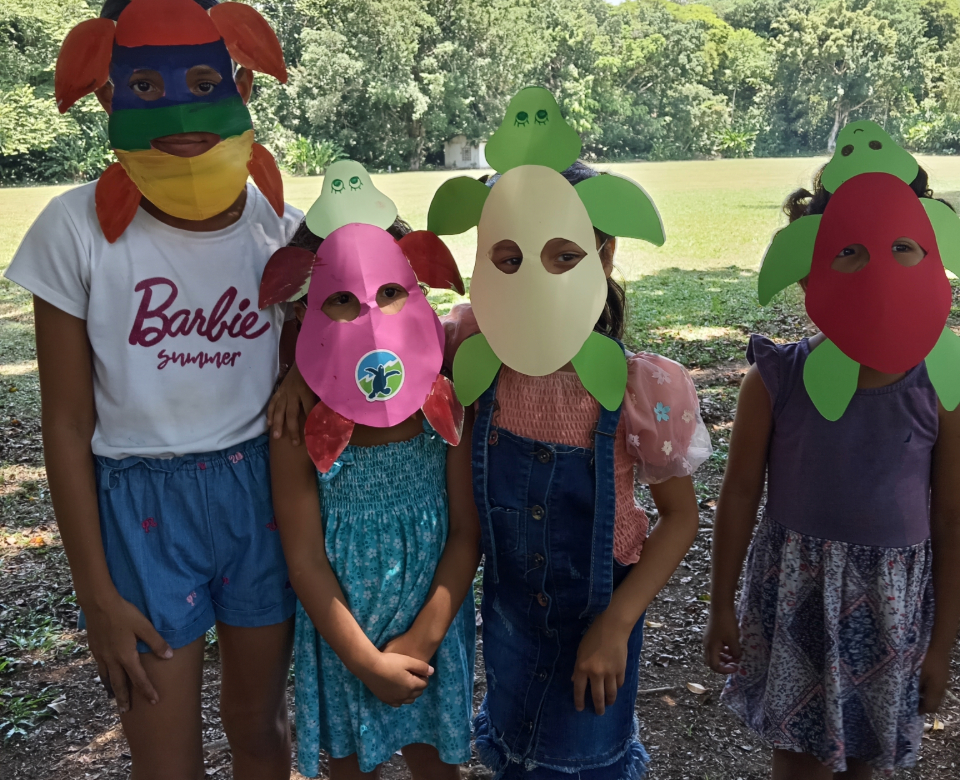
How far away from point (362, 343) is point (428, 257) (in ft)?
0.71

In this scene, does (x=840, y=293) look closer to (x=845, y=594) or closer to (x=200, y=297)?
(x=845, y=594)

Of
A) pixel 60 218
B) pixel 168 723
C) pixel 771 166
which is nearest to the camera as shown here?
pixel 60 218

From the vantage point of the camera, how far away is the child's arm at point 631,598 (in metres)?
1.44

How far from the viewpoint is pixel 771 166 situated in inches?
544

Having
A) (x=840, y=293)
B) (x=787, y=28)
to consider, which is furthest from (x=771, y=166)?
(x=840, y=293)

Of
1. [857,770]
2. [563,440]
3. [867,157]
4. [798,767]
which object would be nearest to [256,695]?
[563,440]

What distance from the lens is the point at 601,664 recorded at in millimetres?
1431

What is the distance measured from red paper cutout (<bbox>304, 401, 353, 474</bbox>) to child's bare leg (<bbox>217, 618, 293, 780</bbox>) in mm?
410

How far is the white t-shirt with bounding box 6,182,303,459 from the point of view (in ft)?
4.74

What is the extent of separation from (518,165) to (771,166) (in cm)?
1373

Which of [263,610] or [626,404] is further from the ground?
[626,404]

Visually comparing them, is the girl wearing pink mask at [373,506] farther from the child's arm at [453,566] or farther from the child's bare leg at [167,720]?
the child's bare leg at [167,720]

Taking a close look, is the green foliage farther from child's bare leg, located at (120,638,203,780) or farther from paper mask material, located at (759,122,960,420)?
child's bare leg, located at (120,638,203,780)

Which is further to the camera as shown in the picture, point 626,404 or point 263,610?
point 263,610
